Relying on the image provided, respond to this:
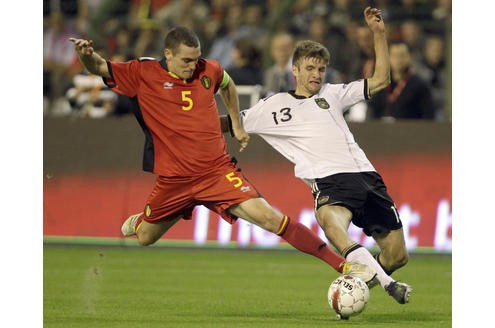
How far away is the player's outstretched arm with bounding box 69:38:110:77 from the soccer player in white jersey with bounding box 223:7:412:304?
4.37ft

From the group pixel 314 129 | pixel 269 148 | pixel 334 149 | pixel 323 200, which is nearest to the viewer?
pixel 323 200

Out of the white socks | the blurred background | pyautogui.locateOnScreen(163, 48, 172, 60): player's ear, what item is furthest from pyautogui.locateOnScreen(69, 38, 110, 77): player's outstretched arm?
the blurred background

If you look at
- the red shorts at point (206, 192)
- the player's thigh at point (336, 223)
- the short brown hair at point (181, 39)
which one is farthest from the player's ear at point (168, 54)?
the player's thigh at point (336, 223)

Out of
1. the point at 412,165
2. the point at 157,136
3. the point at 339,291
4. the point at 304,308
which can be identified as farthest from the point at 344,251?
the point at 412,165

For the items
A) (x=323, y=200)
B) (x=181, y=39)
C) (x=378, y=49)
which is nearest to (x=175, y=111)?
(x=181, y=39)

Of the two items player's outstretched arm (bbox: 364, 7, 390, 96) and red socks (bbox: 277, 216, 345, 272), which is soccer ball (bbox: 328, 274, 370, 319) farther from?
player's outstretched arm (bbox: 364, 7, 390, 96)

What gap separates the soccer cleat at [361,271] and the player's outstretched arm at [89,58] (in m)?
2.60

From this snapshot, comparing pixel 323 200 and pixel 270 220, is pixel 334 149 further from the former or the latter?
pixel 270 220

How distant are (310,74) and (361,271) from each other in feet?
5.76

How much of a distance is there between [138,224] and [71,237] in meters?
5.49

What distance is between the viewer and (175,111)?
1079 centimetres

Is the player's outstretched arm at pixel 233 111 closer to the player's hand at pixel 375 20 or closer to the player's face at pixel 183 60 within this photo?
the player's face at pixel 183 60

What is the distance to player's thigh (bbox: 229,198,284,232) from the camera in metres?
10.7
